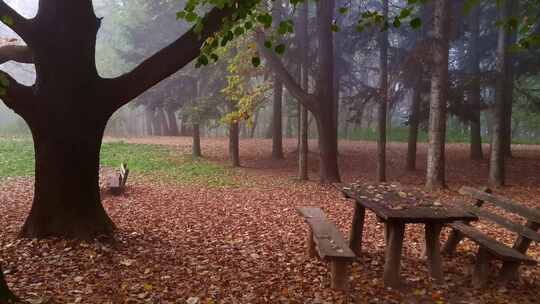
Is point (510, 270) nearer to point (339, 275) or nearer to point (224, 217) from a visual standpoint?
point (339, 275)

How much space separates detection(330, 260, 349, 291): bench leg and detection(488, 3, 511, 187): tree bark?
976 cm

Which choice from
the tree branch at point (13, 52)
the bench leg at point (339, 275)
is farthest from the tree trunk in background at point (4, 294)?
the tree branch at point (13, 52)

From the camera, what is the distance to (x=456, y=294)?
4805mm

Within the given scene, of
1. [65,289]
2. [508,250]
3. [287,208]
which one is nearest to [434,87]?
[287,208]

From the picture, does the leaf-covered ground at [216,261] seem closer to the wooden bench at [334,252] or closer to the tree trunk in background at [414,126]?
the wooden bench at [334,252]

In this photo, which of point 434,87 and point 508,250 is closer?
point 508,250

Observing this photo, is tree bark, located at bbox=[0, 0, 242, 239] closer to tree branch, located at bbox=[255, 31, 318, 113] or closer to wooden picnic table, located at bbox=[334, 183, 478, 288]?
wooden picnic table, located at bbox=[334, 183, 478, 288]

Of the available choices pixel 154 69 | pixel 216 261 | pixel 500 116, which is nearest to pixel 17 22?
pixel 154 69

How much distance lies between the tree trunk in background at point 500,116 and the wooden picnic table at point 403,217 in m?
8.16

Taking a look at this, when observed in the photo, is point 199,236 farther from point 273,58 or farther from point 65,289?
point 273,58

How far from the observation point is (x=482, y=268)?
4.89 metres

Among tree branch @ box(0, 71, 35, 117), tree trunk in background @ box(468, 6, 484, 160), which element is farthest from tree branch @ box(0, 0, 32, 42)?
tree trunk in background @ box(468, 6, 484, 160)

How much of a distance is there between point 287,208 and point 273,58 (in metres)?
5.20

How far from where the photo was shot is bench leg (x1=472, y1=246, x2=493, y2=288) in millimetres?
4844
